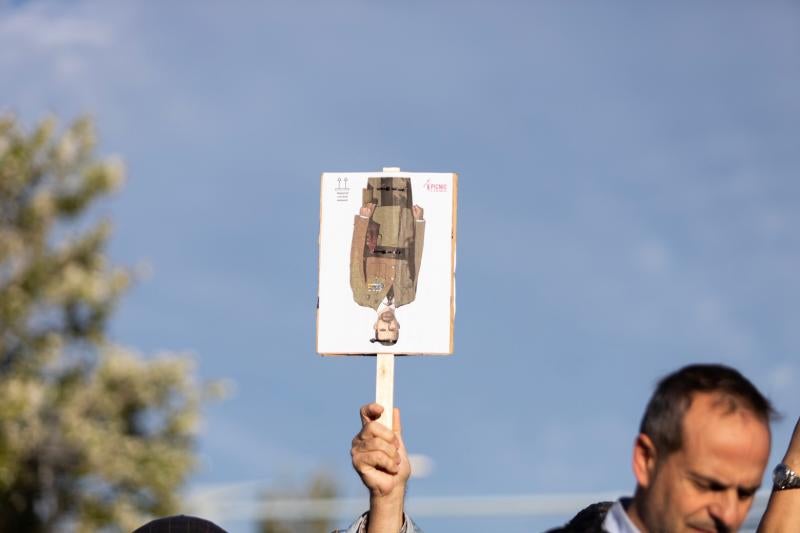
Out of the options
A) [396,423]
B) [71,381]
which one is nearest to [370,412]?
[396,423]

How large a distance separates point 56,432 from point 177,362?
1587mm

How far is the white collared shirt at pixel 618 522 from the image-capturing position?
9.90 ft

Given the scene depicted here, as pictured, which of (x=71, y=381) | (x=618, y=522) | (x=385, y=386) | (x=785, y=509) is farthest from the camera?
(x=71, y=381)

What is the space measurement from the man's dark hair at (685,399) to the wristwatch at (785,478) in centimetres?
86

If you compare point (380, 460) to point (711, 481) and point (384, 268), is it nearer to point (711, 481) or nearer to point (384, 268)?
point (384, 268)

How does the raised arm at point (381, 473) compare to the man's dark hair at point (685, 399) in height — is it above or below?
below

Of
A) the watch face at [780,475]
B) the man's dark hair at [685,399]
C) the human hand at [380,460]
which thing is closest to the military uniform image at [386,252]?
the human hand at [380,460]

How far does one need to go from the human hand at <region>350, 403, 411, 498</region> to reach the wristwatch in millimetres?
973

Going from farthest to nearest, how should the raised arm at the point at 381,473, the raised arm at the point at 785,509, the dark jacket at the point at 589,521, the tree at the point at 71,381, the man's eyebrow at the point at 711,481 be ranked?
1. the tree at the point at 71,381
2. the raised arm at the point at 381,473
3. the raised arm at the point at 785,509
4. the dark jacket at the point at 589,521
5. the man's eyebrow at the point at 711,481

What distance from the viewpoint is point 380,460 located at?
397 centimetres

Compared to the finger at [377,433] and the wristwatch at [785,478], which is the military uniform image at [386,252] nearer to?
the finger at [377,433]

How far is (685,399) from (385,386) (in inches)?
54.4

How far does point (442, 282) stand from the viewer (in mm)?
4473

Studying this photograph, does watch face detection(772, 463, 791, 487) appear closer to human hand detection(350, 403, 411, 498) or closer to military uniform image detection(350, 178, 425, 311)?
human hand detection(350, 403, 411, 498)
